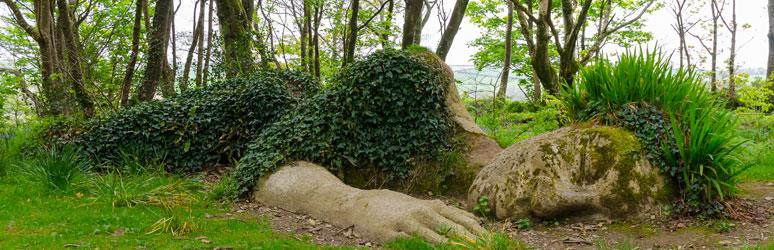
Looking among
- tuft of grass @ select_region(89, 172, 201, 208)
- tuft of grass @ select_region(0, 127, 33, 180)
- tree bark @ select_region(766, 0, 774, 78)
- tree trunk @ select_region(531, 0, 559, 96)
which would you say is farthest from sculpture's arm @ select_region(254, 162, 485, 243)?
tree bark @ select_region(766, 0, 774, 78)

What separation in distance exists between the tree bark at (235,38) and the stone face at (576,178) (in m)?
7.05

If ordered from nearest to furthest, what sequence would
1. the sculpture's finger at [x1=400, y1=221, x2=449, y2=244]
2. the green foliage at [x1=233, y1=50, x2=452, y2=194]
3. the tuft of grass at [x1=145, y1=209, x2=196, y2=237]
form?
1. the sculpture's finger at [x1=400, y1=221, x2=449, y2=244]
2. the tuft of grass at [x1=145, y1=209, x2=196, y2=237]
3. the green foliage at [x1=233, y1=50, x2=452, y2=194]

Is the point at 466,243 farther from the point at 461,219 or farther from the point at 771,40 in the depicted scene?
the point at 771,40

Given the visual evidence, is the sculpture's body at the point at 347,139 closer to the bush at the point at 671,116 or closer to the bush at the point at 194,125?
the bush at the point at 194,125

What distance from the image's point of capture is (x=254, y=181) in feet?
24.4

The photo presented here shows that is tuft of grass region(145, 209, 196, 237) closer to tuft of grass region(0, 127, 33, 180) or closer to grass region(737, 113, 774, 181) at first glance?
tuft of grass region(0, 127, 33, 180)

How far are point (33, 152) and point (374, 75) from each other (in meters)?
5.71

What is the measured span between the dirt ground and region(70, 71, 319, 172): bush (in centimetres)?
300

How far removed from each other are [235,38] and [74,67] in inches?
127

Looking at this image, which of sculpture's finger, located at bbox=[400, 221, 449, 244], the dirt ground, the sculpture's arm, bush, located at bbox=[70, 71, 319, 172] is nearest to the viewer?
the dirt ground

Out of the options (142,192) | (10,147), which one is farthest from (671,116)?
(10,147)

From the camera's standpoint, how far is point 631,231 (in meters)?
5.71

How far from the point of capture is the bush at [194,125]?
8953mm

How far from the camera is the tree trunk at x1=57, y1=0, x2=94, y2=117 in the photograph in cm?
1088
